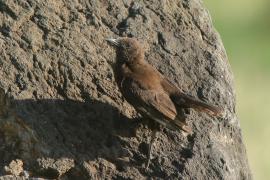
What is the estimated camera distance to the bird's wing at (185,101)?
7.45 meters

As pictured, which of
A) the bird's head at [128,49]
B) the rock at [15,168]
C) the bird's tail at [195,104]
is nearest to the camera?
the rock at [15,168]

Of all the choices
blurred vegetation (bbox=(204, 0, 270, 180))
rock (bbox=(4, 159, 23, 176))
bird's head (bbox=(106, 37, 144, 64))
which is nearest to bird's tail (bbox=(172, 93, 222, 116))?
bird's head (bbox=(106, 37, 144, 64))

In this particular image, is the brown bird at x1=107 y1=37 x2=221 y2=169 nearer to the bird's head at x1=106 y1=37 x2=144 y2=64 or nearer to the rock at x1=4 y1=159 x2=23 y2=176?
the bird's head at x1=106 y1=37 x2=144 y2=64

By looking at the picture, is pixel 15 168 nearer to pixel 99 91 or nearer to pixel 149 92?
pixel 99 91

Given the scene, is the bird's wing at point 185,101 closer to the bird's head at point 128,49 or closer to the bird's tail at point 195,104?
the bird's tail at point 195,104

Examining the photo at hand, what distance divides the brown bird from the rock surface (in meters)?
0.19

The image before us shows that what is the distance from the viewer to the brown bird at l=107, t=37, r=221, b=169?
24.5 ft

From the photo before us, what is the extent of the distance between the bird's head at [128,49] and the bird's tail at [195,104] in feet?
1.58

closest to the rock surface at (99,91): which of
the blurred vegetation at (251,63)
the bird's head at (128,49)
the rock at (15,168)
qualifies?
the rock at (15,168)

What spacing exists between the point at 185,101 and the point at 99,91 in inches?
28.3

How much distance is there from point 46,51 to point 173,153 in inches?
49.8

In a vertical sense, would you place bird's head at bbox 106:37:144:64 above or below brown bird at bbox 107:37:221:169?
above

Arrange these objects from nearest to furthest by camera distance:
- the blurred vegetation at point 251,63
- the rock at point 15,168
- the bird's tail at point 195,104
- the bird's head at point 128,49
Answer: the rock at point 15,168 < the bird's tail at point 195,104 < the bird's head at point 128,49 < the blurred vegetation at point 251,63

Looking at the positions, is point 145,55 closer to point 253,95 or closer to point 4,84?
point 4,84
